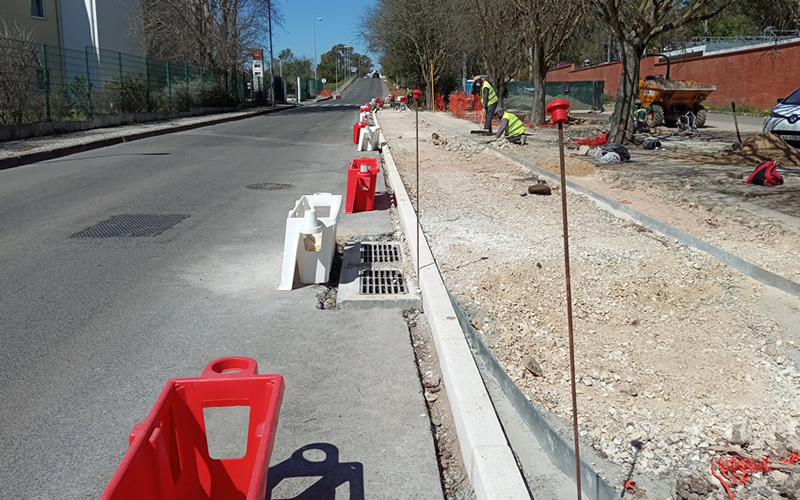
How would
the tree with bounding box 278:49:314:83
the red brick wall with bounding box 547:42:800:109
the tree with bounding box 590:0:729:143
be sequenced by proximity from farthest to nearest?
the tree with bounding box 278:49:314:83
the red brick wall with bounding box 547:42:800:109
the tree with bounding box 590:0:729:143

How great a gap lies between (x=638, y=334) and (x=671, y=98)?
18.9 meters

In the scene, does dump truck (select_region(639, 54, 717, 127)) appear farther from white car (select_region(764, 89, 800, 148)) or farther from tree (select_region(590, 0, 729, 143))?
white car (select_region(764, 89, 800, 148))

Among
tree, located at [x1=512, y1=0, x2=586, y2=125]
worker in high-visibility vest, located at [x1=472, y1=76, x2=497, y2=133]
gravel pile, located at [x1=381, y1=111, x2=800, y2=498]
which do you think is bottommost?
gravel pile, located at [x1=381, y1=111, x2=800, y2=498]

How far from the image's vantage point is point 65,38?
33812 mm

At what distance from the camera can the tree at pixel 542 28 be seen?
22.4 metres

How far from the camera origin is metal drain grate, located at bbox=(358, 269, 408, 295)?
558 cm

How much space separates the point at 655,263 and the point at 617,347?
2160 mm

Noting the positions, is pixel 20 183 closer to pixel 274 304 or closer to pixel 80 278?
pixel 80 278

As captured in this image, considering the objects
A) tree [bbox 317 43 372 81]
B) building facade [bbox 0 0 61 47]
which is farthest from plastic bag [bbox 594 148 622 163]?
tree [bbox 317 43 372 81]

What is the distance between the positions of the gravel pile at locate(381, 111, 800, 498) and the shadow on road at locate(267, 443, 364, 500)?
1187mm

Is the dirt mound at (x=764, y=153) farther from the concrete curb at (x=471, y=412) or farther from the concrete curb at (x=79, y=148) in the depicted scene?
the concrete curb at (x=79, y=148)

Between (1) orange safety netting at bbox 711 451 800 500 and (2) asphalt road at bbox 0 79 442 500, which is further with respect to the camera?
(2) asphalt road at bbox 0 79 442 500

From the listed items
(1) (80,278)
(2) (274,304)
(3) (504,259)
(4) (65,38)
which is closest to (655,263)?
(3) (504,259)

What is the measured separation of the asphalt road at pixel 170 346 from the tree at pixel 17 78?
A: 34.5 ft
